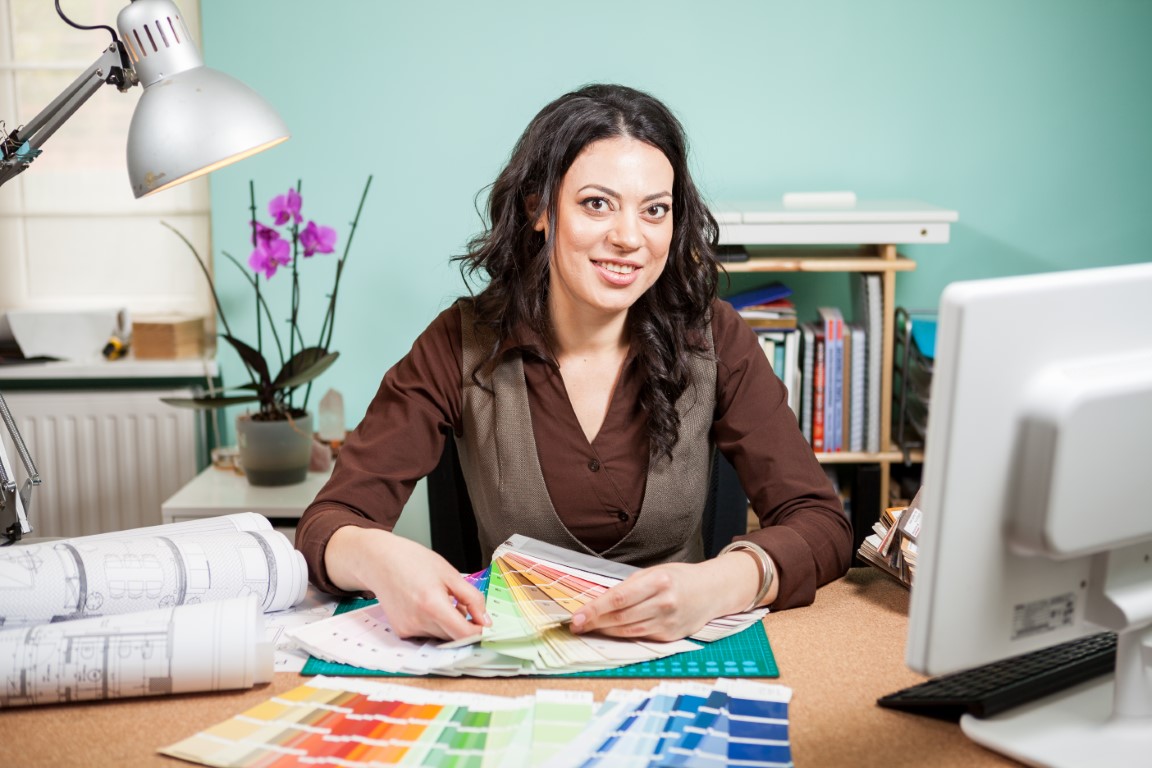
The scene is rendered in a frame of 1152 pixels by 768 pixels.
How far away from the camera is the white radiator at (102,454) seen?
2703 mm

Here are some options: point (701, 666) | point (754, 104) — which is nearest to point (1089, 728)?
point (701, 666)

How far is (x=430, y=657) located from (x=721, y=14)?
1.94 m

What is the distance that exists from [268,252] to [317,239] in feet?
0.36

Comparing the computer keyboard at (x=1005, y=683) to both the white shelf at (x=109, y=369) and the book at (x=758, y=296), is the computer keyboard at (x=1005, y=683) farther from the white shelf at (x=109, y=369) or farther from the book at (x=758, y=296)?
the white shelf at (x=109, y=369)

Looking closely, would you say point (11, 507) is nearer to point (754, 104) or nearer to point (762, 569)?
point (762, 569)

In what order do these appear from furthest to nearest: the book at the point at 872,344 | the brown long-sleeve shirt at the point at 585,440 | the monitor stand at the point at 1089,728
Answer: the book at the point at 872,344 < the brown long-sleeve shirt at the point at 585,440 < the monitor stand at the point at 1089,728

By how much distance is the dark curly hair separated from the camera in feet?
4.88

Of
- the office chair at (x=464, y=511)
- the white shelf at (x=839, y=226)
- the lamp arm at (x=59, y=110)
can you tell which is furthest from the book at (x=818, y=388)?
the lamp arm at (x=59, y=110)

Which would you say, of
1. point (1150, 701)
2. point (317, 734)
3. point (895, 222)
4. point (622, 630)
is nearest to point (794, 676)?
point (622, 630)

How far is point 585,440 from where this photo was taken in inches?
60.3

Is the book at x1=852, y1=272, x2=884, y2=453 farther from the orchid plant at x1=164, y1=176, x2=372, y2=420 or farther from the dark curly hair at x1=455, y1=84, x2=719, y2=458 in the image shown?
the orchid plant at x1=164, y1=176, x2=372, y2=420

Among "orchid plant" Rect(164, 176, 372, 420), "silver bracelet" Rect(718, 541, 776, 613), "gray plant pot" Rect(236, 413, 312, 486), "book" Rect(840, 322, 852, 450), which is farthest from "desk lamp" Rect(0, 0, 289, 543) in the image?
"book" Rect(840, 322, 852, 450)

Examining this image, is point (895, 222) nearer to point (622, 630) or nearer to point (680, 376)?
point (680, 376)

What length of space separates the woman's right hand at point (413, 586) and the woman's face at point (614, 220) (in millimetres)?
453
